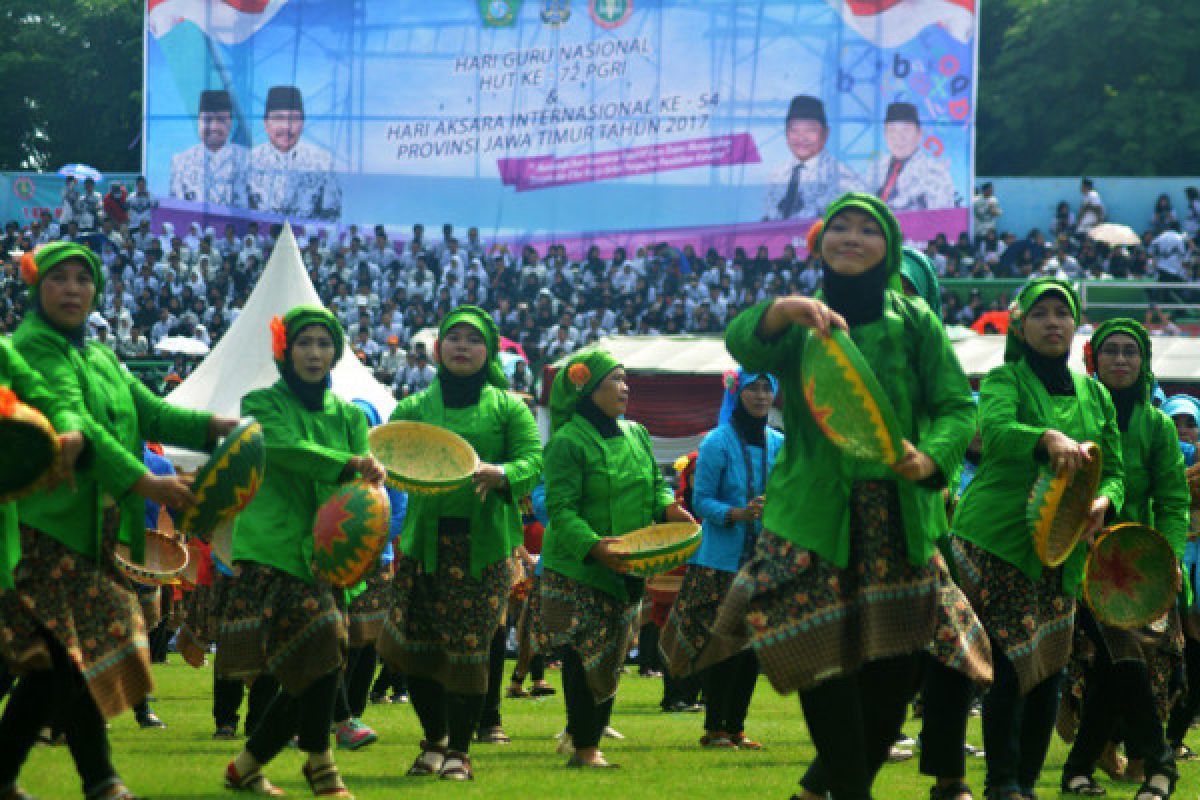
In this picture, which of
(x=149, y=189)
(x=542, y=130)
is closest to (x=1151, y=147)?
(x=542, y=130)

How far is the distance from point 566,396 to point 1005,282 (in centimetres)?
2117

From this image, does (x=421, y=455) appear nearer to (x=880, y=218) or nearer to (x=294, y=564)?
(x=294, y=564)

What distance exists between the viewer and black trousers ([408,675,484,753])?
838cm

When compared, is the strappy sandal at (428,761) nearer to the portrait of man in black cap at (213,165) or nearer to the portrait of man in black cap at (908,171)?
the portrait of man in black cap at (908,171)

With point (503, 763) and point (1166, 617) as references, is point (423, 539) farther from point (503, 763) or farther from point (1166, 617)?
point (1166, 617)

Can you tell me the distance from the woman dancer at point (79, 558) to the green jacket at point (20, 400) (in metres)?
0.04

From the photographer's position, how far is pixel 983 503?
7.25 meters

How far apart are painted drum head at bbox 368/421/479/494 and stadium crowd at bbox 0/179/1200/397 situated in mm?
20570

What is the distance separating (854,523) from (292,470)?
2579mm

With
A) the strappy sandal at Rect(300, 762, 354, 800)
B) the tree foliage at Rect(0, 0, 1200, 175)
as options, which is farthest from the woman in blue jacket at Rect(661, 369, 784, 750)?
the tree foliage at Rect(0, 0, 1200, 175)

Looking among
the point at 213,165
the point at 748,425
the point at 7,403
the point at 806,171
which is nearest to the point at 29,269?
the point at 7,403

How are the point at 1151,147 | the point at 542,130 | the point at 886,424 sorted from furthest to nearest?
1. the point at 1151,147
2. the point at 542,130
3. the point at 886,424

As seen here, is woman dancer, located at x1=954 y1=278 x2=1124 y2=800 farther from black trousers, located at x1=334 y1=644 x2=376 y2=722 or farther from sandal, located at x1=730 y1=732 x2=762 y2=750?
black trousers, located at x1=334 y1=644 x2=376 y2=722

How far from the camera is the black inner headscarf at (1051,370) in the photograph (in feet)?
24.1
